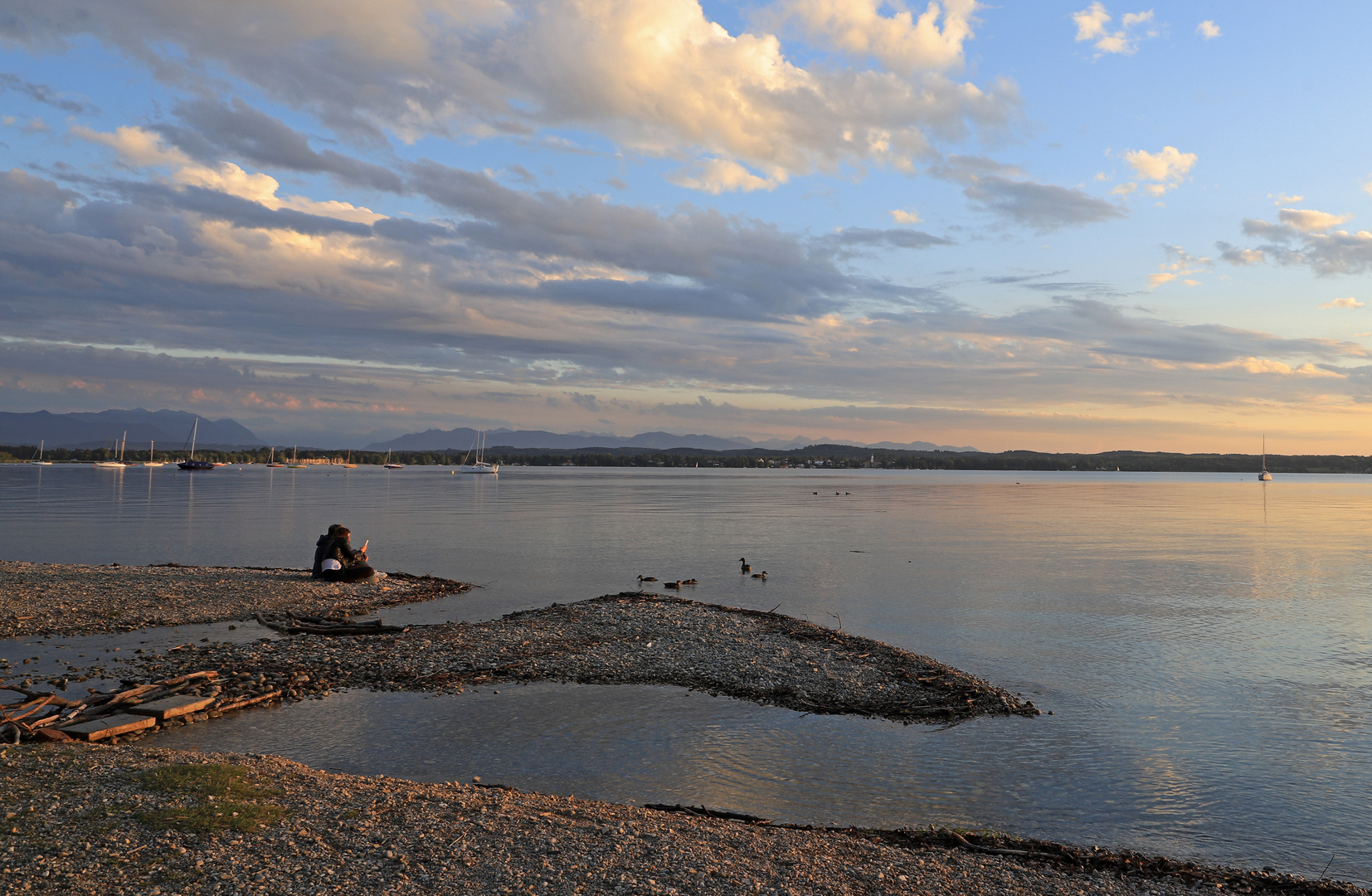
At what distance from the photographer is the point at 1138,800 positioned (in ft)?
41.0

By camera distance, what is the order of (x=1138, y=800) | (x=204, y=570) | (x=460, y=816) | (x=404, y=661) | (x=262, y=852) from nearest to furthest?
(x=262, y=852), (x=460, y=816), (x=1138, y=800), (x=404, y=661), (x=204, y=570)

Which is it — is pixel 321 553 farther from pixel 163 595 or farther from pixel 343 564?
pixel 163 595

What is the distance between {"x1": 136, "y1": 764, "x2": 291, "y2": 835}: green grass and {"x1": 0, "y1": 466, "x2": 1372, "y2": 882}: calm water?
2.63 meters

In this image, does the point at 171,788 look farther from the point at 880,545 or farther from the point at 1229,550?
the point at 1229,550

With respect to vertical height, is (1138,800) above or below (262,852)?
below

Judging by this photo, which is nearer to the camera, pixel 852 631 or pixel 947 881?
pixel 947 881

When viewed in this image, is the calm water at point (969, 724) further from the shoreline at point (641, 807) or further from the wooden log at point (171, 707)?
the shoreline at point (641, 807)

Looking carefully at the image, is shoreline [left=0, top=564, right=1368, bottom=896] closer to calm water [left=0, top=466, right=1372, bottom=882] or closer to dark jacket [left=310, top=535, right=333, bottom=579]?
calm water [left=0, top=466, right=1372, bottom=882]

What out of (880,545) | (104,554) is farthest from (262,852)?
(880,545)

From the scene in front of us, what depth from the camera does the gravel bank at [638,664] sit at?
17.2 metres

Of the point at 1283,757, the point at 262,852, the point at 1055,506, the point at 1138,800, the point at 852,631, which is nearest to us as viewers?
the point at 262,852

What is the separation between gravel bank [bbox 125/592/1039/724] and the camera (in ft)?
56.3

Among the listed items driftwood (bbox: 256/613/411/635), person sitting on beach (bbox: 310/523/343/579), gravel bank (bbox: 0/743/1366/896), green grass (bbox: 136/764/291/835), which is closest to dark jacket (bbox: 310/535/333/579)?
person sitting on beach (bbox: 310/523/343/579)

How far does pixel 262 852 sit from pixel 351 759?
4774 mm
